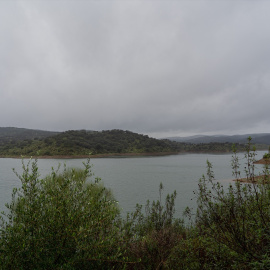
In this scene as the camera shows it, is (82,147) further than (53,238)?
Yes

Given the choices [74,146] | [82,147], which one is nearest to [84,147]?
[82,147]

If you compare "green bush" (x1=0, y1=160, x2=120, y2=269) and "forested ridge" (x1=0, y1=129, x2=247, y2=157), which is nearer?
"green bush" (x1=0, y1=160, x2=120, y2=269)

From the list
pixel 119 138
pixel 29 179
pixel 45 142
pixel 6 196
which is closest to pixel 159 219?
pixel 29 179

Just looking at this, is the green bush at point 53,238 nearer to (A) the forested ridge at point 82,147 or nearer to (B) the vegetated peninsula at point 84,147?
(B) the vegetated peninsula at point 84,147

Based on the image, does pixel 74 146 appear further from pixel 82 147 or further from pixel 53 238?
pixel 53 238

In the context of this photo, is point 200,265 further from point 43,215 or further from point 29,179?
point 29,179

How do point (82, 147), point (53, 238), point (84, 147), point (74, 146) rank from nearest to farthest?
1. point (53, 238)
2. point (74, 146)
3. point (82, 147)
4. point (84, 147)

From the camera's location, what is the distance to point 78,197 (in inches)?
208

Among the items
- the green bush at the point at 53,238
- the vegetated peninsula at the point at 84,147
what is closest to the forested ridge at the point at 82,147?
the vegetated peninsula at the point at 84,147

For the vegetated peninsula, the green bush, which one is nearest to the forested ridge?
the vegetated peninsula

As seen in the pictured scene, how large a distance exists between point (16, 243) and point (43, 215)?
71 centimetres

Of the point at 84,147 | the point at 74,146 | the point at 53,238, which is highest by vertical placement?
the point at 74,146

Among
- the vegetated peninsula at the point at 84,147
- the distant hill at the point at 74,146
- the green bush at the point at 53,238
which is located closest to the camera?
the green bush at the point at 53,238

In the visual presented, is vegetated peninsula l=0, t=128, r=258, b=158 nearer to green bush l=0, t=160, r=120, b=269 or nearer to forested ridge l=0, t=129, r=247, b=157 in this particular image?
forested ridge l=0, t=129, r=247, b=157
